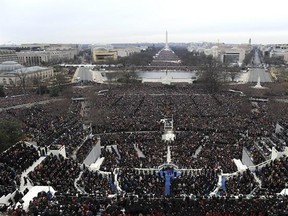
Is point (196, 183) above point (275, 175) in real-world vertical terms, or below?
below

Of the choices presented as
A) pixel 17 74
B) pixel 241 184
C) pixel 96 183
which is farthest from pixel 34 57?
pixel 241 184

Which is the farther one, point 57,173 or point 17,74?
point 17,74

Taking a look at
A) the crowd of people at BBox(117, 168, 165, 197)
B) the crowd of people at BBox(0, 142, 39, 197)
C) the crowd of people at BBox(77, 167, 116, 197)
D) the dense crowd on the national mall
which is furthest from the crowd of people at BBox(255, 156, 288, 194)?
the crowd of people at BBox(0, 142, 39, 197)

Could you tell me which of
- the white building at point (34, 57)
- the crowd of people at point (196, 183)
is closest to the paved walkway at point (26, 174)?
the crowd of people at point (196, 183)

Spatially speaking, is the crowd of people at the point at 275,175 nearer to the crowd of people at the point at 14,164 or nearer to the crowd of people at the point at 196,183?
the crowd of people at the point at 196,183

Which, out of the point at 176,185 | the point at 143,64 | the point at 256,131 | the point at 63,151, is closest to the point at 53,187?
the point at 63,151

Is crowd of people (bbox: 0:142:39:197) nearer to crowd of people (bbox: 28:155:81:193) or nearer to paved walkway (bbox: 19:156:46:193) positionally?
paved walkway (bbox: 19:156:46:193)

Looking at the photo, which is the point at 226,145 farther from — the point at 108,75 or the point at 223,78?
the point at 108,75

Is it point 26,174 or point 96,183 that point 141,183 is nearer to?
point 96,183
